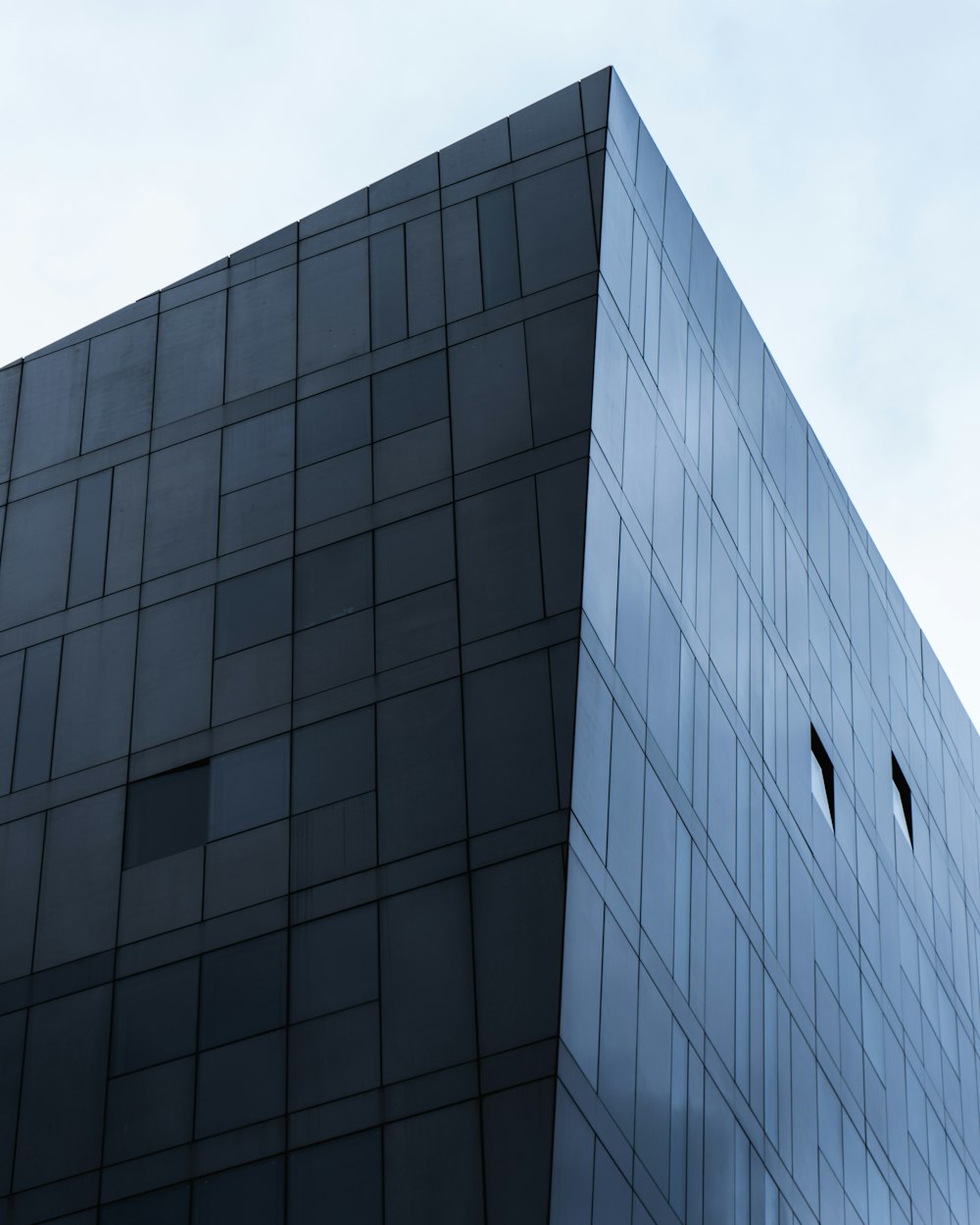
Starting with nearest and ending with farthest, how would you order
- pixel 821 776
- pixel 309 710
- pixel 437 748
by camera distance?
pixel 437 748 → pixel 309 710 → pixel 821 776

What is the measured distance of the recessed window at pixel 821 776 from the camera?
4638 centimetres

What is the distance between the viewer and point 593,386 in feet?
118

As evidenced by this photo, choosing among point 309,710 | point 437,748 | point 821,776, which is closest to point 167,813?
point 309,710

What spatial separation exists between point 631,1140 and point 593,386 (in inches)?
518

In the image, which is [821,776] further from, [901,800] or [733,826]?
[733,826]

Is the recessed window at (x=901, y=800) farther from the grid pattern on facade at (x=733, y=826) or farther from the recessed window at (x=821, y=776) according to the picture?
the recessed window at (x=821, y=776)

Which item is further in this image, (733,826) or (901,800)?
(901,800)

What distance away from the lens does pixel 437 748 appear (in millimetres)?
33094

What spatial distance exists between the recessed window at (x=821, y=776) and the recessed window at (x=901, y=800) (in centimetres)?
613

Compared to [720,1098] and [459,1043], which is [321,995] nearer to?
[459,1043]

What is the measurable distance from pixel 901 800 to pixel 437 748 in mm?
24534

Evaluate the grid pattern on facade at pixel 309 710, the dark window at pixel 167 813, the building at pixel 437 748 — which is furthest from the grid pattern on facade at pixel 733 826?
the dark window at pixel 167 813

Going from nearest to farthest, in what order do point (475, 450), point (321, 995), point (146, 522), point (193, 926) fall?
point (321, 995), point (193, 926), point (475, 450), point (146, 522)

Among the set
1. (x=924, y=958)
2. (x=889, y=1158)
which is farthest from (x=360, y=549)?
(x=924, y=958)
